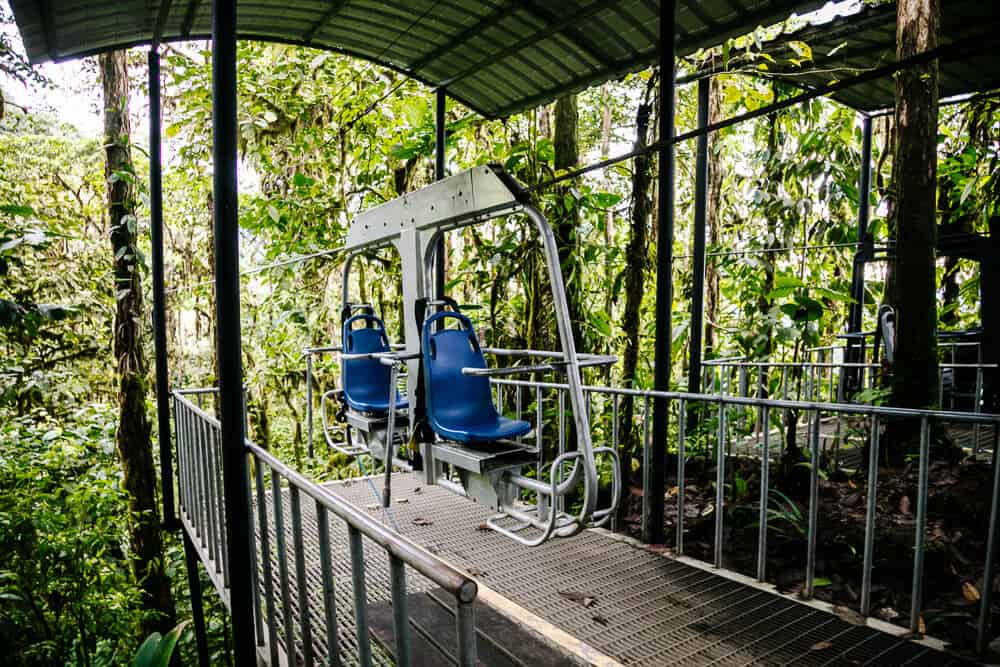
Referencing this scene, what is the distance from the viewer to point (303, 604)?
6.81 feet

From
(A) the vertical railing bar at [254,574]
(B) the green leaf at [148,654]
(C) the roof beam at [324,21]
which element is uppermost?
(C) the roof beam at [324,21]

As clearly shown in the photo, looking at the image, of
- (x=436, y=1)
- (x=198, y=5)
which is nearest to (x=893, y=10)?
(x=436, y=1)

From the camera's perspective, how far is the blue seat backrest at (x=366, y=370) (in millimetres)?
4832

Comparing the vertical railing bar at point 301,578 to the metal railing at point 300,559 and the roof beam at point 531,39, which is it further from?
the roof beam at point 531,39

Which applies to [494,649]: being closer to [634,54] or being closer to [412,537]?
[412,537]

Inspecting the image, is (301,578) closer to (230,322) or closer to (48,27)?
(230,322)

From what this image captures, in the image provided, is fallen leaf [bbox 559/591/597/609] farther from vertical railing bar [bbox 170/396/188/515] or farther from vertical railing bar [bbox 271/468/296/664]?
vertical railing bar [bbox 170/396/188/515]

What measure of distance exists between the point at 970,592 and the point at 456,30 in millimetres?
4775

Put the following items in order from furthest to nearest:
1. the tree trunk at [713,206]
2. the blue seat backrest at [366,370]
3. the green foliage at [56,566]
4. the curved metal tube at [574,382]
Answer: the tree trunk at [713,206]
the blue seat backrest at [366,370]
the green foliage at [56,566]
the curved metal tube at [574,382]

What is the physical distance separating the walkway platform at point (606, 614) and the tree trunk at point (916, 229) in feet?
8.81

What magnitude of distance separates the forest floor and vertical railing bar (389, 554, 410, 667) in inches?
98.7

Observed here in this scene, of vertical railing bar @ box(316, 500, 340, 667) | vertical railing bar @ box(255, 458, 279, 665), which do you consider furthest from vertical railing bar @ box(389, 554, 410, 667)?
vertical railing bar @ box(255, 458, 279, 665)

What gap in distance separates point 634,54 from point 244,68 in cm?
540

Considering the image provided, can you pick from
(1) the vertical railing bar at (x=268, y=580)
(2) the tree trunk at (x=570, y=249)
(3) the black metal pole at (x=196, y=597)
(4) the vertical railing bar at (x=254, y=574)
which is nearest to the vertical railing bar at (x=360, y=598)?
(1) the vertical railing bar at (x=268, y=580)
